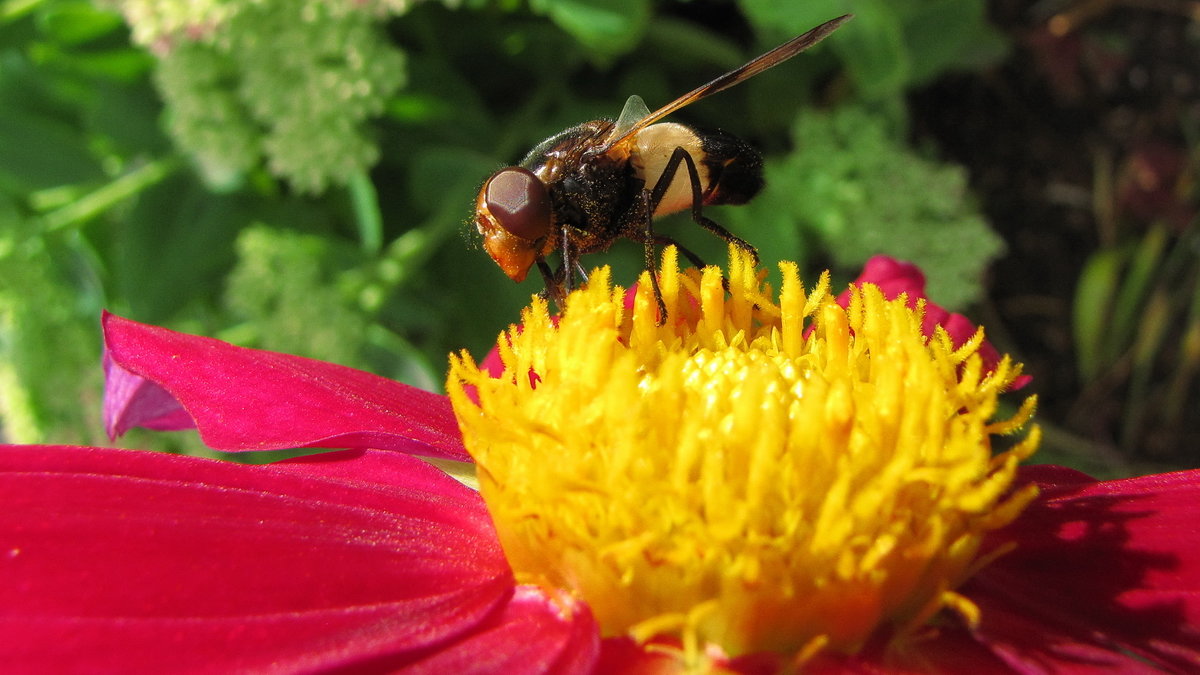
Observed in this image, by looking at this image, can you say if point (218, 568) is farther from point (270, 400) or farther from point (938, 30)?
point (938, 30)

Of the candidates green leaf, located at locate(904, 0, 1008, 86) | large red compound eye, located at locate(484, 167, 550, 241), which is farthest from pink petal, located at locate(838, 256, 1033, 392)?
green leaf, located at locate(904, 0, 1008, 86)

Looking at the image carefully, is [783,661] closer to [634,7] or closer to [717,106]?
[634,7]

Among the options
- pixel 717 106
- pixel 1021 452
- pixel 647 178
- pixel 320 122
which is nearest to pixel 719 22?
pixel 717 106

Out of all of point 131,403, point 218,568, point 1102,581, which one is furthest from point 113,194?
point 1102,581

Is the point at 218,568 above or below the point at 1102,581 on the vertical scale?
above

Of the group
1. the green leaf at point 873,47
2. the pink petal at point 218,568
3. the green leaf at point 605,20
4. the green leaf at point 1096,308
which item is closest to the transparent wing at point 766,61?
the pink petal at point 218,568

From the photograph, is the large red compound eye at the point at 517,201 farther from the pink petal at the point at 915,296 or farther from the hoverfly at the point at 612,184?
the pink petal at the point at 915,296
